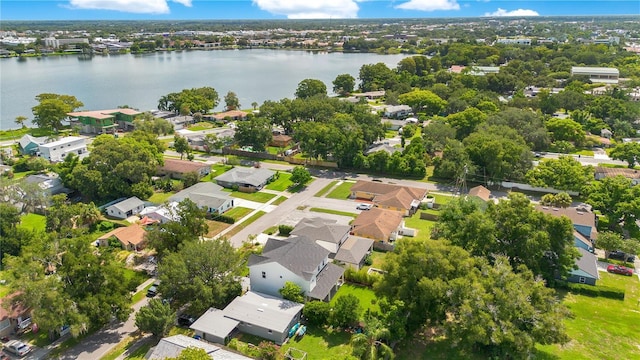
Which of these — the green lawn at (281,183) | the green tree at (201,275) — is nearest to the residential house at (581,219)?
the green tree at (201,275)

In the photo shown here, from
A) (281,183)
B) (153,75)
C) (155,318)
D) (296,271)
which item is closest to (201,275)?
(155,318)

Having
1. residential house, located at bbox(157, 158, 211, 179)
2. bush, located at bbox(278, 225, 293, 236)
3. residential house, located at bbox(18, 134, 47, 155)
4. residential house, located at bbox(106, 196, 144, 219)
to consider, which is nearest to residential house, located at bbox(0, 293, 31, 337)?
residential house, located at bbox(106, 196, 144, 219)

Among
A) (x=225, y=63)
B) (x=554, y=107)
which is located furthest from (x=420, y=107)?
(x=225, y=63)

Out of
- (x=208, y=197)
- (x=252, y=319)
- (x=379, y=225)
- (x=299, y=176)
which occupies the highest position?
(x=299, y=176)

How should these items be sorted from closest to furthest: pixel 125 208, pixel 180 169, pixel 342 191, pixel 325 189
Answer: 1. pixel 125 208
2. pixel 342 191
3. pixel 325 189
4. pixel 180 169

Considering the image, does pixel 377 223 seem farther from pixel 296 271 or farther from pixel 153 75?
pixel 153 75

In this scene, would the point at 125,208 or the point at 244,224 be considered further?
the point at 125,208
